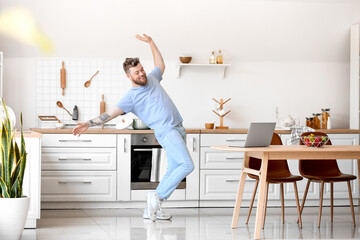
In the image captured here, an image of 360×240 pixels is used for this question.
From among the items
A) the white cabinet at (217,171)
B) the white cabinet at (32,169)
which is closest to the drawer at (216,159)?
the white cabinet at (217,171)

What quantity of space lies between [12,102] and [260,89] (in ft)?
9.65

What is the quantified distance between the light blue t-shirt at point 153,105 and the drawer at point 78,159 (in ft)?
3.31

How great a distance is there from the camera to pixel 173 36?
22.7 feet

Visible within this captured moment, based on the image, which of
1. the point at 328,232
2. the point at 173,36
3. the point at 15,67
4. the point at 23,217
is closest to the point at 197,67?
the point at 173,36

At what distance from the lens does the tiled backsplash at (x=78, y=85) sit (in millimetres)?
6922

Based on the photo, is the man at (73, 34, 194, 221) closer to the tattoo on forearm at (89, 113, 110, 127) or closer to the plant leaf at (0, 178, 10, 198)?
the tattoo on forearm at (89, 113, 110, 127)

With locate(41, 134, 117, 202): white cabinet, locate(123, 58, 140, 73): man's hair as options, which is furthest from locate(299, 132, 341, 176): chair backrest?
locate(41, 134, 117, 202): white cabinet

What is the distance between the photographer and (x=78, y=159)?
20.7ft

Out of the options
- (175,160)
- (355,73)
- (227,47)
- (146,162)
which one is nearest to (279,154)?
(175,160)

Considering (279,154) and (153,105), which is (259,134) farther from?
(153,105)

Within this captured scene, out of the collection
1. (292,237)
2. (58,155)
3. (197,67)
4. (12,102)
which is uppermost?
(197,67)

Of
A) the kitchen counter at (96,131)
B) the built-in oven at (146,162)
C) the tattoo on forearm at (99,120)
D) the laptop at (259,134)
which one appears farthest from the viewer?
the built-in oven at (146,162)

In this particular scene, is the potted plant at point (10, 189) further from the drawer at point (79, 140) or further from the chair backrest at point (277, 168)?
the chair backrest at point (277, 168)

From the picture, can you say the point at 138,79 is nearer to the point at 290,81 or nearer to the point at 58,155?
the point at 58,155
